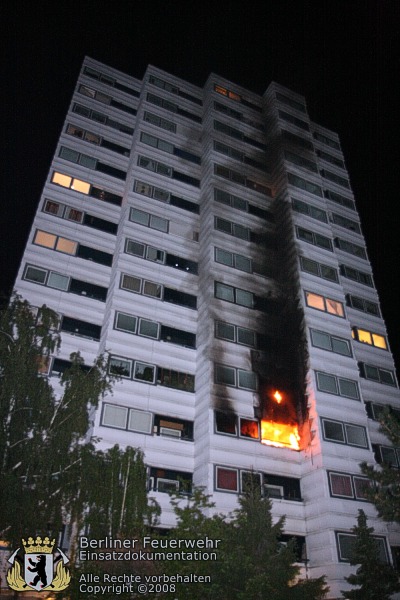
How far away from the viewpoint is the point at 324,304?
35.8m

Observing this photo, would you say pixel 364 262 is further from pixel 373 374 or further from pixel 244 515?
pixel 244 515

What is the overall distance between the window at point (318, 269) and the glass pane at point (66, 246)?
1756 centimetres

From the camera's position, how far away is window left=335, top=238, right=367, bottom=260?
4309 cm

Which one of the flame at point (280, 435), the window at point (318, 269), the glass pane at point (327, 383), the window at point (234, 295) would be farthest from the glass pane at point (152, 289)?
the glass pane at point (327, 383)

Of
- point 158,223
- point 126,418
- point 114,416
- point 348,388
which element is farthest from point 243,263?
point 114,416

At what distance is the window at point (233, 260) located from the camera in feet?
119

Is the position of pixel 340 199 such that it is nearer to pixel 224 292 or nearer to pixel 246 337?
pixel 224 292

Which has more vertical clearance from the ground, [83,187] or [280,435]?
[83,187]

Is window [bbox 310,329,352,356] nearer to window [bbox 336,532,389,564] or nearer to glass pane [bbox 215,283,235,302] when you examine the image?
glass pane [bbox 215,283,235,302]

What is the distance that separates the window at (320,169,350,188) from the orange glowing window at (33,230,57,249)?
28989 millimetres

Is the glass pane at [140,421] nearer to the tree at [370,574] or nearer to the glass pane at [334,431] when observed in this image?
the glass pane at [334,431]

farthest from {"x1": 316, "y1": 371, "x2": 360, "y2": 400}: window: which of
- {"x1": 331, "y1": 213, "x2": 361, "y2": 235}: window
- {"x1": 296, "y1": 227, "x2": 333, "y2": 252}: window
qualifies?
{"x1": 331, "y1": 213, "x2": 361, "y2": 235}: window

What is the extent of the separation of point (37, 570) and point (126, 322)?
629 inches

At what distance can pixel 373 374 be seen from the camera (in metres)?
35.6
